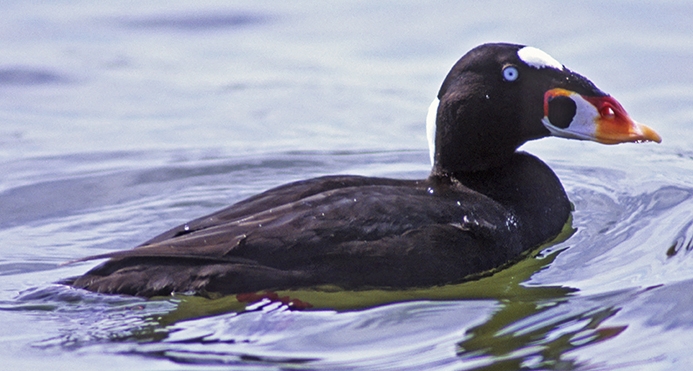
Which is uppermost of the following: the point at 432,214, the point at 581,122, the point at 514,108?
the point at 514,108

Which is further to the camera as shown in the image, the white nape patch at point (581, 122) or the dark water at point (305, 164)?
the white nape patch at point (581, 122)

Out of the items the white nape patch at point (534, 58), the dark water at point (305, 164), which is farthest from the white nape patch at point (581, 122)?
the dark water at point (305, 164)

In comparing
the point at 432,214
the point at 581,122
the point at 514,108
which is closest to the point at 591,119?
the point at 581,122

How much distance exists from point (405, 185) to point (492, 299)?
0.84 m

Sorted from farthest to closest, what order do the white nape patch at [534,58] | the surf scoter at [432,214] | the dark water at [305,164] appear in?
the white nape patch at [534,58] → the surf scoter at [432,214] → the dark water at [305,164]

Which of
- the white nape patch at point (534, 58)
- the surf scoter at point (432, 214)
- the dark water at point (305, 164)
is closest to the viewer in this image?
the dark water at point (305, 164)

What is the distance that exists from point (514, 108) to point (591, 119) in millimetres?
375

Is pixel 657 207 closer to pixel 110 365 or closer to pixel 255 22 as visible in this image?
pixel 110 365

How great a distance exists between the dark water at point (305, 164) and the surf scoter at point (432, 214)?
113 mm

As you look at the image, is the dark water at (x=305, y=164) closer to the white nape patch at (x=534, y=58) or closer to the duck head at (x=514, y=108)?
the duck head at (x=514, y=108)

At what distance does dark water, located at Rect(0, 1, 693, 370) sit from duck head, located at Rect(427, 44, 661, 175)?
57 centimetres

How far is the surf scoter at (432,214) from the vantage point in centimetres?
489

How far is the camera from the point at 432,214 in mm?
5176

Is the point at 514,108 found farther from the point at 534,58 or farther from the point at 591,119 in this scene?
the point at 591,119
